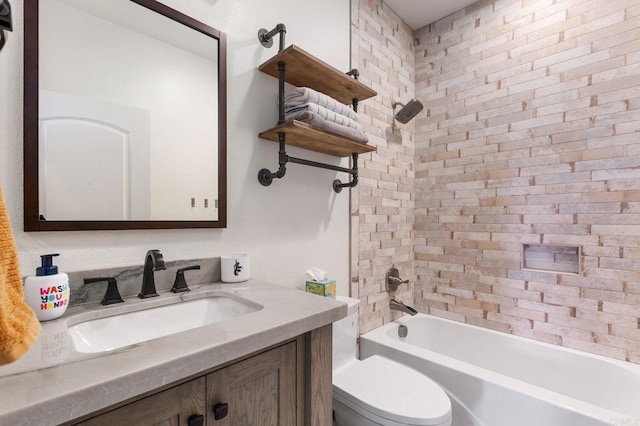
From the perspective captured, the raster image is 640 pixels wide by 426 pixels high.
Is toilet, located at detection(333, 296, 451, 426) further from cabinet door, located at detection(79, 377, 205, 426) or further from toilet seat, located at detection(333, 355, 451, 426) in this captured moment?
cabinet door, located at detection(79, 377, 205, 426)

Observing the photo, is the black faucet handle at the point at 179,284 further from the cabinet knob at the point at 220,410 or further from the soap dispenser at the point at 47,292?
the cabinet knob at the point at 220,410

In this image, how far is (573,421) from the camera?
125 cm

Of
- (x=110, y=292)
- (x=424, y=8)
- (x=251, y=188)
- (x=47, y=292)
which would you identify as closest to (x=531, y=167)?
(x=424, y=8)

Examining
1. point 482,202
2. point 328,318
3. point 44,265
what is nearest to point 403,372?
point 328,318

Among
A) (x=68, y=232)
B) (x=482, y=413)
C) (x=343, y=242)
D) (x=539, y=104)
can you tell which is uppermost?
(x=539, y=104)

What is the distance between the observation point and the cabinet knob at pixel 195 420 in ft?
2.05

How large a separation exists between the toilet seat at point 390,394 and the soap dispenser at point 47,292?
3.64ft

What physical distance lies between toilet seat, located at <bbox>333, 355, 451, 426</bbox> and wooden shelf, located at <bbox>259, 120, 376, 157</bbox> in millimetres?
1134

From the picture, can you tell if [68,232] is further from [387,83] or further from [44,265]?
[387,83]

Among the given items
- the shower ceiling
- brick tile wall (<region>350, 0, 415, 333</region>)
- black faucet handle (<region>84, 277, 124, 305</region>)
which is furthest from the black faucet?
the shower ceiling

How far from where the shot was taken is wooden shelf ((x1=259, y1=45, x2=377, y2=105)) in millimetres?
1337

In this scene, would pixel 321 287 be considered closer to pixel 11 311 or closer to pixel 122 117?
pixel 122 117

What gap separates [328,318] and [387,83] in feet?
6.36

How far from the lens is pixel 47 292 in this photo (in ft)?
2.48
